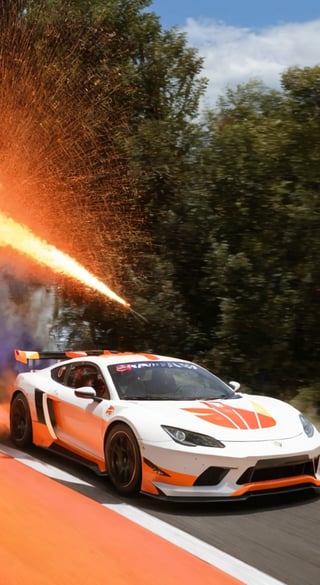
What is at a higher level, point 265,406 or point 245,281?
point 245,281

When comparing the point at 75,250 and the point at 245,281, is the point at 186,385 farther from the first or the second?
the point at 75,250

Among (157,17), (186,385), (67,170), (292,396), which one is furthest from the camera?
(157,17)

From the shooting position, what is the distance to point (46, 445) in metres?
7.95

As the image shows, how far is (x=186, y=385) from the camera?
7.55m

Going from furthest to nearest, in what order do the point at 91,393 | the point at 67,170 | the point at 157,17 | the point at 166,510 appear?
1. the point at 157,17
2. the point at 67,170
3. the point at 91,393
4. the point at 166,510

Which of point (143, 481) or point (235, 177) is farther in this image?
point (235, 177)

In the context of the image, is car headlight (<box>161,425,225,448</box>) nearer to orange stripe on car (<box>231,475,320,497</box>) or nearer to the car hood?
the car hood

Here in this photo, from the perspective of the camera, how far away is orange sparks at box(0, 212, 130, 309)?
53.4 feet

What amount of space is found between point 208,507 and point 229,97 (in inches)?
439

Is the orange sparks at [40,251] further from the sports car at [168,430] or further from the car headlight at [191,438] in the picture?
the car headlight at [191,438]

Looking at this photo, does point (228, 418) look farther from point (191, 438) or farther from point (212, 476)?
point (212, 476)

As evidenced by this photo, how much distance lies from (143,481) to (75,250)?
36.2 feet

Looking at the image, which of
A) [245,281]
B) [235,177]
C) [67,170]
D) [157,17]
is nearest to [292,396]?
[245,281]

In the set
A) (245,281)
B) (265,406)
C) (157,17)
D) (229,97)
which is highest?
(157,17)
